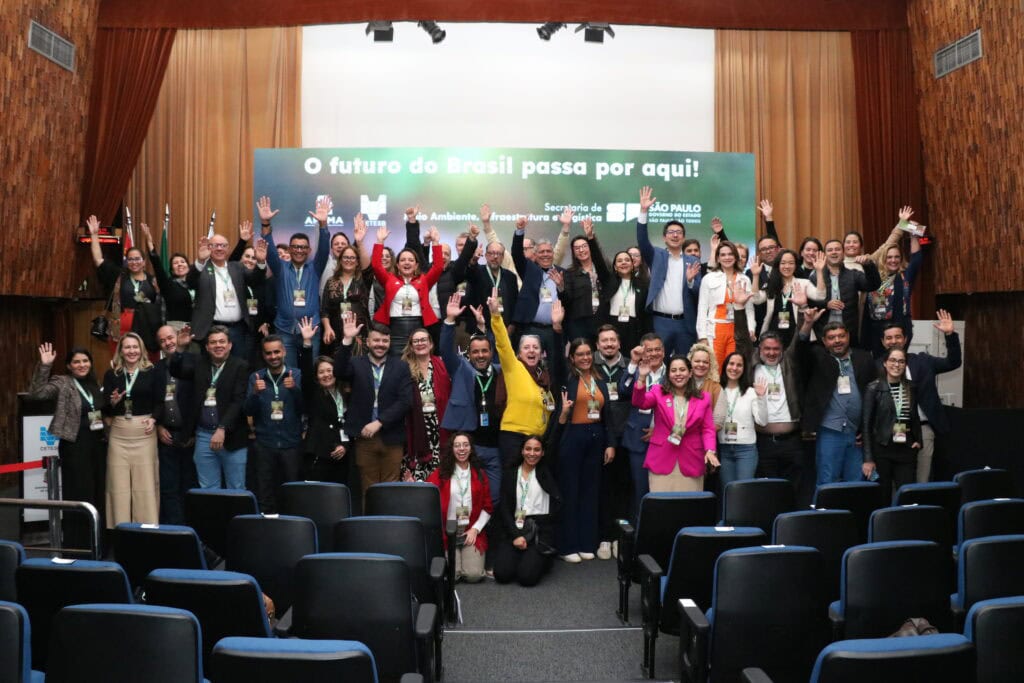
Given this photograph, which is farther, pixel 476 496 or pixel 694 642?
pixel 476 496

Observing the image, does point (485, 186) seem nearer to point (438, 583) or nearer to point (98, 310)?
point (98, 310)

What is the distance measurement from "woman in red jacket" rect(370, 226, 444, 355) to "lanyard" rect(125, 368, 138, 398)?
1.77 metres

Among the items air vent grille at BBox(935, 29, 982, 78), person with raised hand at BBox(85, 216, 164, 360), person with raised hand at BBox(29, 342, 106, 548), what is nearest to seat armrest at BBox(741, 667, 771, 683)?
person with raised hand at BBox(29, 342, 106, 548)

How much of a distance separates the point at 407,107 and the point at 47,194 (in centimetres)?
392

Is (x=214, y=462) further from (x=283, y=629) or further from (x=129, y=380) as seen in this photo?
(x=283, y=629)

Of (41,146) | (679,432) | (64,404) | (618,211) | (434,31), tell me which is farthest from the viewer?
(434,31)

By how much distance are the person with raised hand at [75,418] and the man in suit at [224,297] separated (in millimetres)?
992

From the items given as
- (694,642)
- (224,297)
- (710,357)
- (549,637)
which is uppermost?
(224,297)

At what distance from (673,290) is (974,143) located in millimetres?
3656

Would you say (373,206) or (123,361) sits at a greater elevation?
(373,206)

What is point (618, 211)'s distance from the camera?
9602 millimetres

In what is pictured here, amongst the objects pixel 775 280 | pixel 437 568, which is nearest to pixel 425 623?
pixel 437 568

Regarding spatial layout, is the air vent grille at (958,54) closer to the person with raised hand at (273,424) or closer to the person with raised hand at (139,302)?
the person with raised hand at (273,424)

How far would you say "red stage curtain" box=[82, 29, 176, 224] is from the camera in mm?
9539
